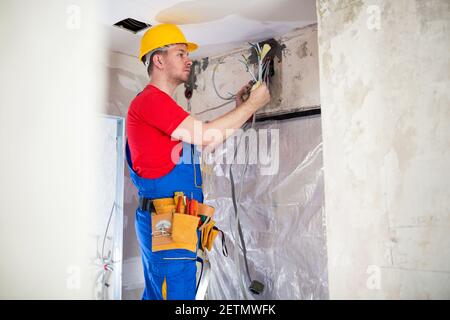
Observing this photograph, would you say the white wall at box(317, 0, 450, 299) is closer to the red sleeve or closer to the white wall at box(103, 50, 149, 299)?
the red sleeve

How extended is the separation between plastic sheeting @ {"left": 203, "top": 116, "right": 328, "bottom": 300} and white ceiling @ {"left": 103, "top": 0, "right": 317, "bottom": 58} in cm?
56

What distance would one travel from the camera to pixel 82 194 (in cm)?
74

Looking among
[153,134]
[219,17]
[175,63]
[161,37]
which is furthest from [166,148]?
[219,17]

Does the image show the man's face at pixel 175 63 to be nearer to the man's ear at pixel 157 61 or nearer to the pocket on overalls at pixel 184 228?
the man's ear at pixel 157 61

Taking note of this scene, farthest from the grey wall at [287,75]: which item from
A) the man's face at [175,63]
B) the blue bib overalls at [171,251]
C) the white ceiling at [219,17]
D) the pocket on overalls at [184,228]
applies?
the pocket on overalls at [184,228]

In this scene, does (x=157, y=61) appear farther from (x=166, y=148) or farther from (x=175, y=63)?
(x=166, y=148)

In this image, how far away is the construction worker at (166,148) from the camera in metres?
1.62

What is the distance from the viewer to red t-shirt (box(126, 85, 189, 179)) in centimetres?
163

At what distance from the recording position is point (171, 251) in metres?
1.63

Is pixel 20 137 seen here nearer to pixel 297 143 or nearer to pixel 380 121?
pixel 380 121

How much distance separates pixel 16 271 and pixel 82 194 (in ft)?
0.65

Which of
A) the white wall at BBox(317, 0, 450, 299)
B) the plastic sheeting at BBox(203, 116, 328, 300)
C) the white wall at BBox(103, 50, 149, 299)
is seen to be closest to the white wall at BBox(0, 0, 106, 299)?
the white wall at BBox(317, 0, 450, 299)

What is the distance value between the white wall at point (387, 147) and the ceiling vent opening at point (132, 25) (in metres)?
1.23

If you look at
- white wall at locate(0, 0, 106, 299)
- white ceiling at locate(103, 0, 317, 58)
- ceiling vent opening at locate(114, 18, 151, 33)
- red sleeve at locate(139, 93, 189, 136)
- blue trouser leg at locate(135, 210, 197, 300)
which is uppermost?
ceiling vent opening at locate(114, 18, 151, 33)
